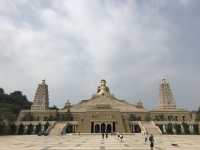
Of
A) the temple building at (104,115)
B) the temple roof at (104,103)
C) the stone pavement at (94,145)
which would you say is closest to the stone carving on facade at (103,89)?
the temple building at (104,115)

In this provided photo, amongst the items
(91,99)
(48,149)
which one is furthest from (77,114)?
(48,149)

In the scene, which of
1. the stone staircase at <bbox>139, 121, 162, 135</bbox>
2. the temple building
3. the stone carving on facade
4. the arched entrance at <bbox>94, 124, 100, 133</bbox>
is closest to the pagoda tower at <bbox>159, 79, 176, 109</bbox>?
the temple building

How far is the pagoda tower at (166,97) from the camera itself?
101 m

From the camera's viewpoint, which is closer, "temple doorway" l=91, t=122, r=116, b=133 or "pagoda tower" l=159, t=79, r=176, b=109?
"temple doorway" l=91, t=122, r=116, b=133

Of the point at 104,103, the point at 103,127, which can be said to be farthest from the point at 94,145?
the point at 104,103

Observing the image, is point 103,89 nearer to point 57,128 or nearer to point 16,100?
point 16,100

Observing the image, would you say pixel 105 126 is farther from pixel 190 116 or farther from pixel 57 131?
pixel 190 116

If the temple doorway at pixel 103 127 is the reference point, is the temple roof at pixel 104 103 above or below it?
above

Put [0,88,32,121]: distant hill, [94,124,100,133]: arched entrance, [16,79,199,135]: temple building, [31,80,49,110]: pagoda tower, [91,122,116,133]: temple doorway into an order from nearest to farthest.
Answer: [16,79,199,135]: temple building
[91,122,116,133]: temple doorway
[94,124,100,133]: arched entrance
[31,80,49,110]: pagoda tower
[0,88,32,121]: distant hill

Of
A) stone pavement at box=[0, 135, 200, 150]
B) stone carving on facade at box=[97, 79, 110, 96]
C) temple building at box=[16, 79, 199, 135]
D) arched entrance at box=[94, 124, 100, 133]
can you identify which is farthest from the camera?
stone carving on facade at box=[97, 79, 110, 96]

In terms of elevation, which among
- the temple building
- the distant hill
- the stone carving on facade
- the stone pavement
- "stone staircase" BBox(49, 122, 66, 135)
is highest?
the stone carving on facade

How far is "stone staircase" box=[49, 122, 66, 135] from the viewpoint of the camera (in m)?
72.4

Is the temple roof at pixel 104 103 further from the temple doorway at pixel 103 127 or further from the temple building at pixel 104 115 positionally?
the temple doorway at pixel 103 127

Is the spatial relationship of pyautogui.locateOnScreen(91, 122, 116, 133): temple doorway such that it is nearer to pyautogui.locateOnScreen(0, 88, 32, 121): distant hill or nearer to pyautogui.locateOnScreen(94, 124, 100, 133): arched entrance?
pyautogui.locateOnScreen(94, 124, 100, 133): arched entrance
